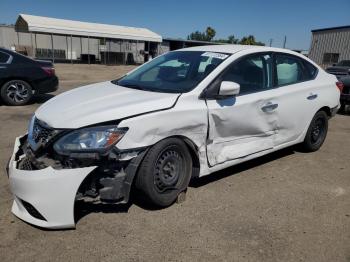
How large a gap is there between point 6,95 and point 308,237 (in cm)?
770

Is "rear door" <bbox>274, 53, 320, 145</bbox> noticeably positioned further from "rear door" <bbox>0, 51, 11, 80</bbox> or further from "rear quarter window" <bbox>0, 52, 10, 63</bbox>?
"rear quarter window" <bbox>0, 52, 10, 63</bbox>

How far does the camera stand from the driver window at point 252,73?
398cm

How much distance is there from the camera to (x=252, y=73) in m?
4.21

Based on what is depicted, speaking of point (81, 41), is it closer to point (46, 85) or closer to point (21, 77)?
point (46, 85)

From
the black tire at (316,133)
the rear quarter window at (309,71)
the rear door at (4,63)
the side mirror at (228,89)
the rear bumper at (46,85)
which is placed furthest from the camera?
the rear bumper at (46,85)

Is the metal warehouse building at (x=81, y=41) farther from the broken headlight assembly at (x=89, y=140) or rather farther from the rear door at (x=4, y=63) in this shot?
the broken headlight assembly at (x=89, y=140)

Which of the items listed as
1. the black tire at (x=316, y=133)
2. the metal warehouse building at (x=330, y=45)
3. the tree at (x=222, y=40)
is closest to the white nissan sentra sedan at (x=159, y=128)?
the black tire at (x=316, y=133)

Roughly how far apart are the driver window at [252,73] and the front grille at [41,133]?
6.10 ft

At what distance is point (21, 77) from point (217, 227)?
707 centimetres

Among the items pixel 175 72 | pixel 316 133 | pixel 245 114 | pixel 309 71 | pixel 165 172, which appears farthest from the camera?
pixel 316 133

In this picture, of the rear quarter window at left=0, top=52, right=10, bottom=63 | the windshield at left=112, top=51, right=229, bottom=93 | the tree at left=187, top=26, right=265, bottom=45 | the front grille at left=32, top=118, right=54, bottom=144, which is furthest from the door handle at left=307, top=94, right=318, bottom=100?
the tree at left=187, top=26, right=265, bottom=45

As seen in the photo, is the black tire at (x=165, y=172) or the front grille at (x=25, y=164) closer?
the front grille at (x=25, y=164)

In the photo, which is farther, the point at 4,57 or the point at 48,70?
the point at 48,70

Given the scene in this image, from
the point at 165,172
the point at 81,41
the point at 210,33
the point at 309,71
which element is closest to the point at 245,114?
the point at 165,172
